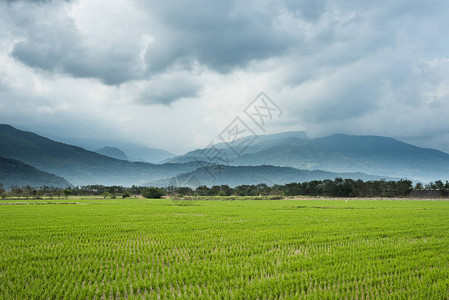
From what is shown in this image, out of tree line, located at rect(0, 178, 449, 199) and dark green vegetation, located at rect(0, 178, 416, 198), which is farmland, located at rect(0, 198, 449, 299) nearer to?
tree line, located at rect(0, 178, 449, 199)

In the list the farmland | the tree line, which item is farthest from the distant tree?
the farmland

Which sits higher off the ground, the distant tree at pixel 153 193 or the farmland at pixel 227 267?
the farmland at pixel 227 267

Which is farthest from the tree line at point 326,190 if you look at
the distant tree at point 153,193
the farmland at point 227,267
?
the farmland at point 227,267

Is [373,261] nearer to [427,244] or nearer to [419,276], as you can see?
[419,276]

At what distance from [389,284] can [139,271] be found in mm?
7349

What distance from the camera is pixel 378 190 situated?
4104 inches

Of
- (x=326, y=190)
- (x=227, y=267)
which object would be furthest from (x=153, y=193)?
(x=227, y=267)

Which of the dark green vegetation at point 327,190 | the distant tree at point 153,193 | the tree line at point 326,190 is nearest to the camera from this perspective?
the tree line at point 326,190

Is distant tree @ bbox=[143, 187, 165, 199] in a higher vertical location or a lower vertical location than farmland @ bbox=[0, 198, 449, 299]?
lower

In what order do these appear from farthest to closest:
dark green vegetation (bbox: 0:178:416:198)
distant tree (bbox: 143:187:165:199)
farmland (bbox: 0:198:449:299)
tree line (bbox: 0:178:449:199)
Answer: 1. distant tree (bbox: 143:187:165:199)
2. dark green vegetation (bbox: 0:178:416:198)
3. tree line (bbox: 0:178:449:199)
4. farmland (bbox: 0:198:449:299)

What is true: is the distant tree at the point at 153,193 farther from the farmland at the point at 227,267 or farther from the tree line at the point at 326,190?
the farmland at the point at 227,267

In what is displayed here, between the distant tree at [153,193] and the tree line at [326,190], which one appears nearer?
the tree line at [326,190]

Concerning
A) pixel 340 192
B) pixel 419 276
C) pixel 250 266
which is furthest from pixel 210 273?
pixel 340 192

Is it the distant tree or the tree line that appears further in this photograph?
the distant tree
